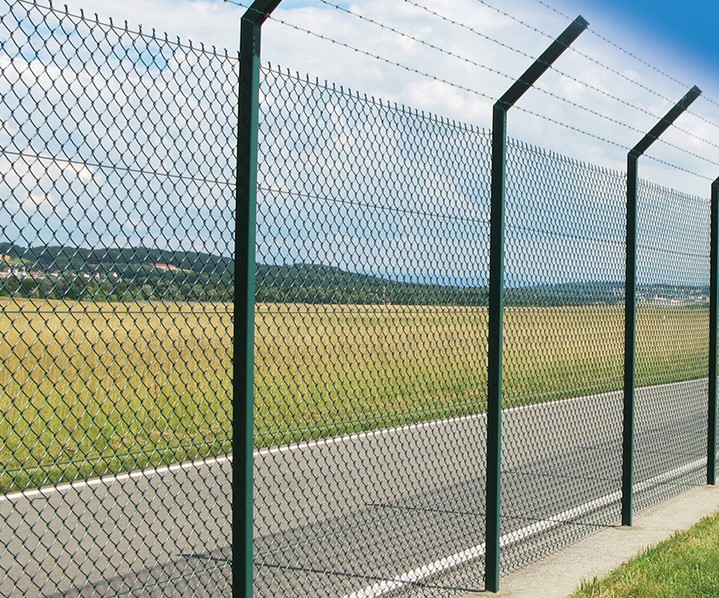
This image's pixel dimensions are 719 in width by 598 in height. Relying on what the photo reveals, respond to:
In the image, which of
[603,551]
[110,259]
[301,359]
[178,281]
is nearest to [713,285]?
[603,551]

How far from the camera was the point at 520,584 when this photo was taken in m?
5.38

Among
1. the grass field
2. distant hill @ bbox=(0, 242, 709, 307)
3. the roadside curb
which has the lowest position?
the roadside curb

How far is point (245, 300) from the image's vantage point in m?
3.68

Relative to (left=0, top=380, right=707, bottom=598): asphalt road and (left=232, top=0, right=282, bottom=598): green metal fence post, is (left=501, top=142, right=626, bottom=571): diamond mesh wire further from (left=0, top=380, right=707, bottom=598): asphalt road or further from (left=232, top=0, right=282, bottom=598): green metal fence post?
(left=232, top=0, right=282, bottom=598): green metal fence post

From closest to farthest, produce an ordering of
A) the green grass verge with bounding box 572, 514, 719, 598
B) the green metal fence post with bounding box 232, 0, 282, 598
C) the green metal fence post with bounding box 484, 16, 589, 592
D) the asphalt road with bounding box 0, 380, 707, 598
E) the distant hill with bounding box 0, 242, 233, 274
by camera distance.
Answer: the distant hill with bounding box 0, 242, 233, 274, the green metal fence post with bounding box 232, 0, 282, 598, the asphalt road with bounding box 0, 380, 707, 598, the green grass verge with bounding box 572, 514, 719, 598, the green metal fence post with bounding box 484, 16, 589, 592

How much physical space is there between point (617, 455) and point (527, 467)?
1.75 m

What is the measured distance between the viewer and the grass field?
146 inches

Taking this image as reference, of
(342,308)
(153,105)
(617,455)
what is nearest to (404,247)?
(342,308)

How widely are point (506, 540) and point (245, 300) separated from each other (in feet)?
10.6

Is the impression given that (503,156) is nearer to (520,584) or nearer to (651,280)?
(520,584)

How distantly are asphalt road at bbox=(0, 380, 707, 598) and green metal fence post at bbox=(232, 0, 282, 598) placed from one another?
0.26m

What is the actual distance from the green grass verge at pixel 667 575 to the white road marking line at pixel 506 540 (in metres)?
0.77

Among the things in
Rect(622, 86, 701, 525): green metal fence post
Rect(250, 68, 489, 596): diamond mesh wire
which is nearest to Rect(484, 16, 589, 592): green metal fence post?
Rect(250, 68, 489, 596): diamond mesh wire

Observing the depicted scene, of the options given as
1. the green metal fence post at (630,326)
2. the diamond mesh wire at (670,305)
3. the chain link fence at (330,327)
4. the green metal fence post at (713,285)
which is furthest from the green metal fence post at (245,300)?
the green metal fence post at (713,285)
